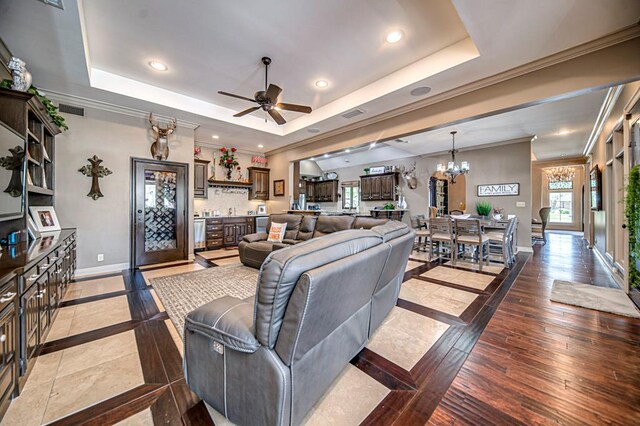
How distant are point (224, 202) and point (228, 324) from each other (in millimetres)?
6571

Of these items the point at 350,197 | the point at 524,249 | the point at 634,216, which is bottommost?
the point at 524,249

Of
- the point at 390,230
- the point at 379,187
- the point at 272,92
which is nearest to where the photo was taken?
the point at 390,230

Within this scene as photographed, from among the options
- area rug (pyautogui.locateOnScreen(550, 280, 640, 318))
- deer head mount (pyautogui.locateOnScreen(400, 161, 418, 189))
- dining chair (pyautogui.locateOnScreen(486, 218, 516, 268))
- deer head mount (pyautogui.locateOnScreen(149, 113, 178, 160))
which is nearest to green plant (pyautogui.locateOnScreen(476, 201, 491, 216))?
dining chair (pyautogui.locateOnScreen(486, 218, 516, 268))

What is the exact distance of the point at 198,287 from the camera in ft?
11.8

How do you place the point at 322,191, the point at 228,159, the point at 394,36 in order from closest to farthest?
the point at 394,36
the point at 228,159
the point at 322,191

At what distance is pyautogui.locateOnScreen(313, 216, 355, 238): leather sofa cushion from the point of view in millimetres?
4781

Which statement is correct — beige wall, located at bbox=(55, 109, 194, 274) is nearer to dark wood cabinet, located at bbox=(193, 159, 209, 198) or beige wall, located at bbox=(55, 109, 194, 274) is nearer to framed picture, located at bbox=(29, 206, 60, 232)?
framed picture, located at bbox=(29, 206, 60, 232)

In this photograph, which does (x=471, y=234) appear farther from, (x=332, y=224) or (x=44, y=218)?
(x=44, y=218)

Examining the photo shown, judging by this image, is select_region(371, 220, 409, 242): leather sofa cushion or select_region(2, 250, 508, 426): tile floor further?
select_region(371, 220, 409, 242): leather sofa cushion

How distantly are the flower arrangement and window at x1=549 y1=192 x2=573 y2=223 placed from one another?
44.5ft

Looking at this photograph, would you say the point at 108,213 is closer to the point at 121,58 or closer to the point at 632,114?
the point at 121,58

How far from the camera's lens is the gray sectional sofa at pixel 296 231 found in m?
4.42

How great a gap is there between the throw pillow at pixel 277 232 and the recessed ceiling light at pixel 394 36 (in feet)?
11.5

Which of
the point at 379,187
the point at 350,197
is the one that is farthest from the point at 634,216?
the point at 350,197
